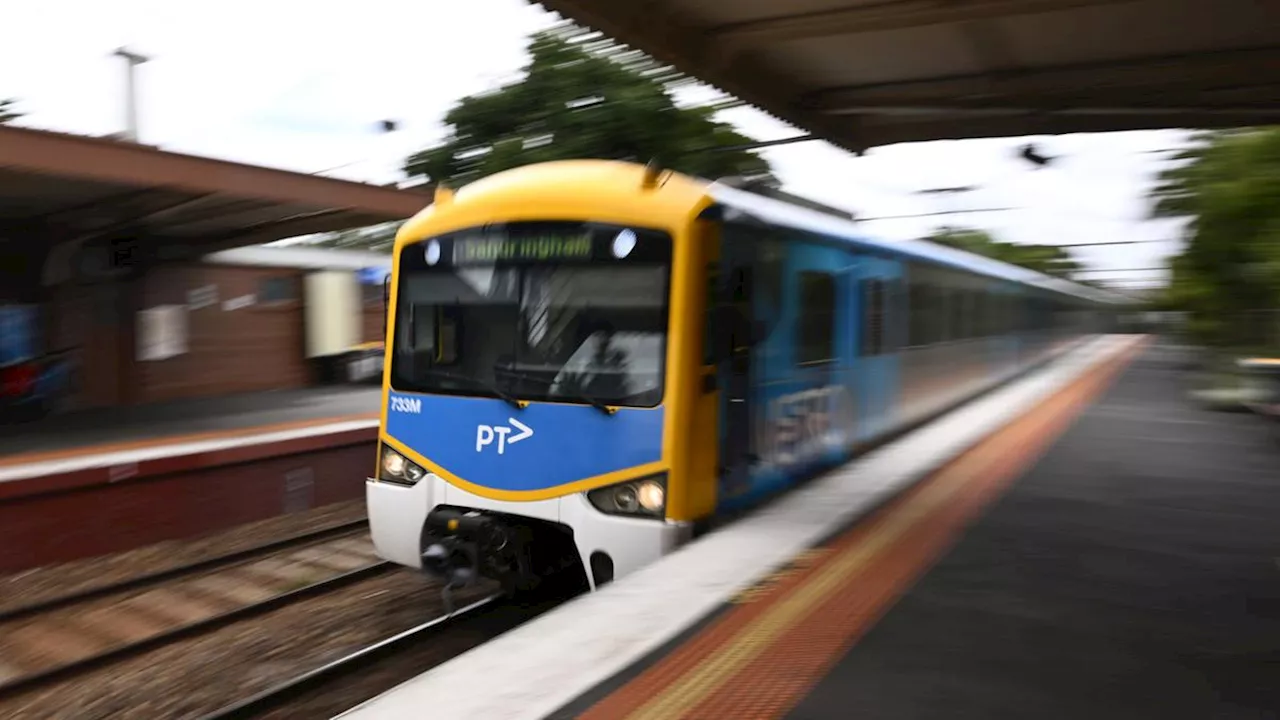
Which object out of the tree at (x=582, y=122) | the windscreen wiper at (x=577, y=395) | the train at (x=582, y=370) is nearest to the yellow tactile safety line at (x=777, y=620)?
the train at (x=582, y=370)

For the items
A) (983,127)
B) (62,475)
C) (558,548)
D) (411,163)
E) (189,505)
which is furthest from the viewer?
(411,163)

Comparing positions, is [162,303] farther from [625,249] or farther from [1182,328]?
[1182,328]

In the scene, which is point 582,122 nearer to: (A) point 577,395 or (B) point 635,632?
(A) point 577,395

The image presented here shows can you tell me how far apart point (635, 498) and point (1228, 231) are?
1322 centimetres

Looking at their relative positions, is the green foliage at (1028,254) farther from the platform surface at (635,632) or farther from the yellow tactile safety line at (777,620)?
the platform surface at (635,632)

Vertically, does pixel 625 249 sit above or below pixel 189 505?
above

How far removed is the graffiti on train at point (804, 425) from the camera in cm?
613

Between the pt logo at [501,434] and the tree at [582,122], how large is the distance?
37.7 ft

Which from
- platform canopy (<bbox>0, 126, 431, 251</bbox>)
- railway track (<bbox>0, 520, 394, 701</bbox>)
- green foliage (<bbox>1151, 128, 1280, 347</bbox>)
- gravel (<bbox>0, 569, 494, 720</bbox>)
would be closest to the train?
gravel (<bbox>0, 569, 494, 720</bbox>)

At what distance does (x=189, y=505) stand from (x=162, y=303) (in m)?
8.55

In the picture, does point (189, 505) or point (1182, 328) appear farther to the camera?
point (1182, 328)

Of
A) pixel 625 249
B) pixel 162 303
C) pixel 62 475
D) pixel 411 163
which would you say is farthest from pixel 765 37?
pixel 411 163

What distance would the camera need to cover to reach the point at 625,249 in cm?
521

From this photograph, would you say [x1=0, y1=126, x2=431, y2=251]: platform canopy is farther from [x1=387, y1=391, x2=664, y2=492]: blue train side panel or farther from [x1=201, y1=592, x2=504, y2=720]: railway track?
[x1=201, y1=592, x2=504, y2=720]: railway track
